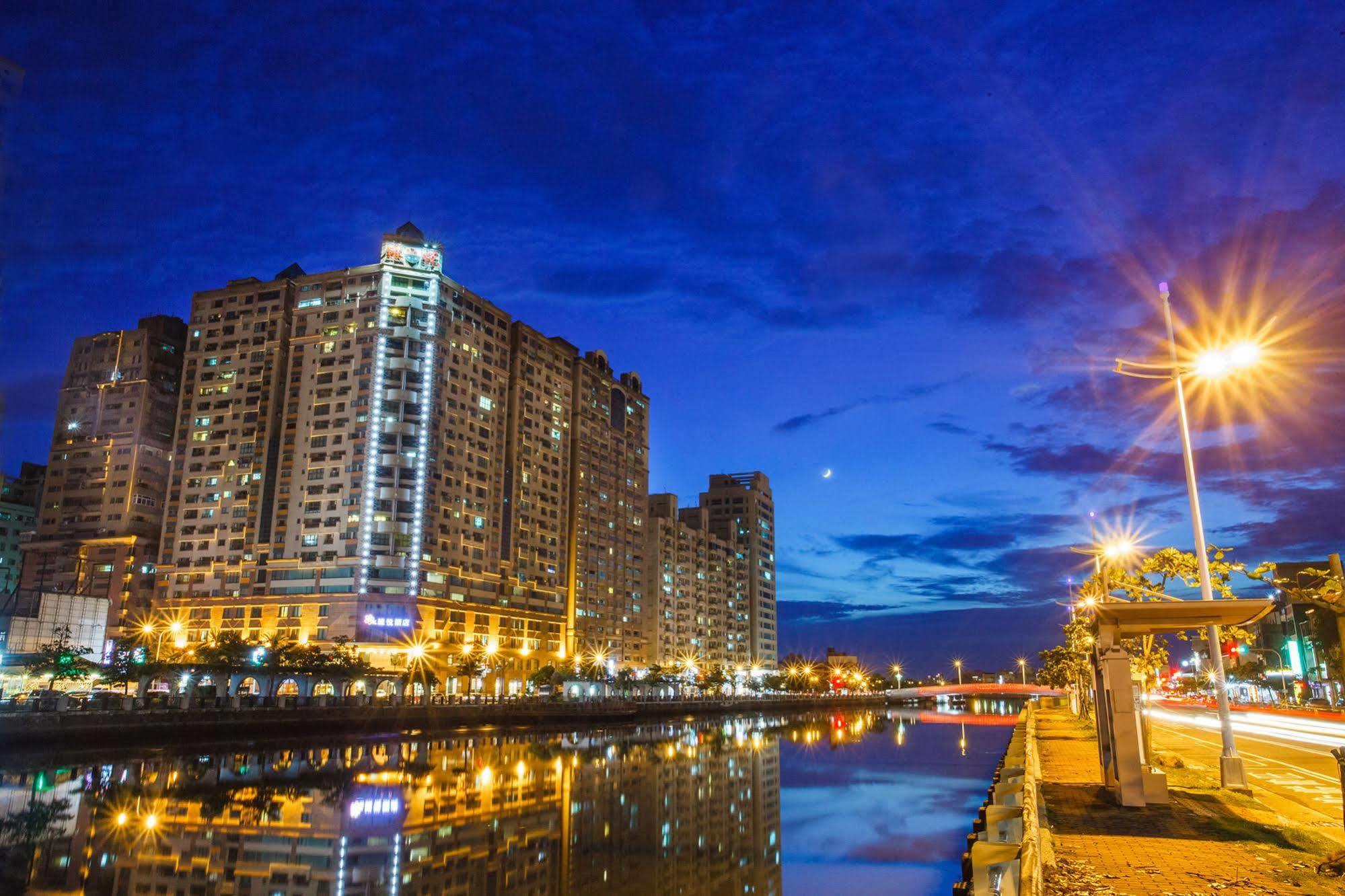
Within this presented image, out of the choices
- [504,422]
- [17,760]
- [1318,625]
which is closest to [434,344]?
[504,422]

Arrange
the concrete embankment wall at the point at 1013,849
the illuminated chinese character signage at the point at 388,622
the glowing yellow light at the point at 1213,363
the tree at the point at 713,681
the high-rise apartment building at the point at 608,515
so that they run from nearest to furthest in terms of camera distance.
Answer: the concrete embankment wall at the point at 1013,849 → the glowing yellow light at the point at 1213,363 → the illuminated chinese character signage at the point at 388,622 → the high-rise apartment building at the point at 608,515 → the tree at the point at 713,681

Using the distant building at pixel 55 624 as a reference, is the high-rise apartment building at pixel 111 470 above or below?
above

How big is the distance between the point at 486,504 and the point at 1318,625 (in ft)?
355

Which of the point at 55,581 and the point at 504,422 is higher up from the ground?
the point at 504,422

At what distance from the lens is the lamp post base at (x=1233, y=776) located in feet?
83.4

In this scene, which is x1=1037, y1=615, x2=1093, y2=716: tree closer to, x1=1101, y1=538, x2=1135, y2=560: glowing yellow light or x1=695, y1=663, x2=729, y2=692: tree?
x1=1101, y1=538, x2=1135, y2=560: glowing yellow light

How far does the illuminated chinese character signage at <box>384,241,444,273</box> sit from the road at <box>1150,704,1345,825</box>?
11094 centimetres

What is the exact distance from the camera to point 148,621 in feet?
417

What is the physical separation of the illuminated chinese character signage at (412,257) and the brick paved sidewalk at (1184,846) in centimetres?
12595

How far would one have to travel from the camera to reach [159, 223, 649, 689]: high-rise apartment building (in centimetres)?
12325

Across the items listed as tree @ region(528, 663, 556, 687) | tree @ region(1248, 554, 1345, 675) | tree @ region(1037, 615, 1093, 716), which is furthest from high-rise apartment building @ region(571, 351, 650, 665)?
tree @ region(1248, 554, 1345, 675)

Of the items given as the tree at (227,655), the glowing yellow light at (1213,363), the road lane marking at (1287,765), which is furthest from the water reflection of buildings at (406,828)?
the tree at (227,655)

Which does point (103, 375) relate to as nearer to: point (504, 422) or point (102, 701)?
point (504, 422)

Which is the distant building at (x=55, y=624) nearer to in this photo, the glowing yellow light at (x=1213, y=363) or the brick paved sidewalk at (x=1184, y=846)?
the brick paved sidewalk at (x=1184, y=846)
